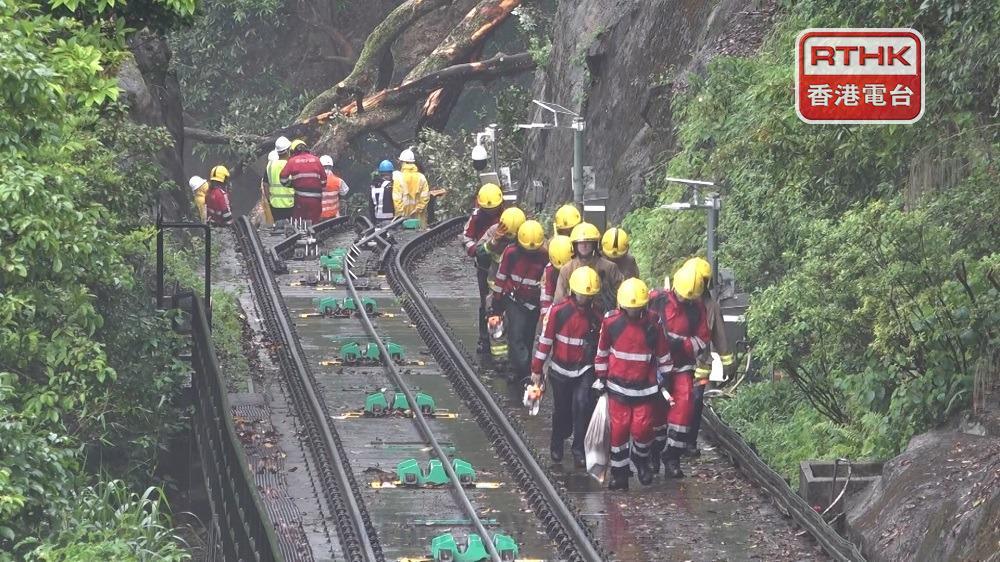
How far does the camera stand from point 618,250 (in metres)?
17.7

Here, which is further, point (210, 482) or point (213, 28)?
point (213, 28)

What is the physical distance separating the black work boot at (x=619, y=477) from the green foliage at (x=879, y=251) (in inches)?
82.5

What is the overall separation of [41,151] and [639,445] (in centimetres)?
574

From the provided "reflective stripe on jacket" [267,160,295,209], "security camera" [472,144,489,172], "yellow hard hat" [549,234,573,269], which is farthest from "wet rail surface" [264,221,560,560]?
"security camera" [472,144,489,172]

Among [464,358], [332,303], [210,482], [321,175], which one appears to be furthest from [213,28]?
[210,482]

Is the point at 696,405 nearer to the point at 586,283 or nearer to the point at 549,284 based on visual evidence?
the point at 586,283

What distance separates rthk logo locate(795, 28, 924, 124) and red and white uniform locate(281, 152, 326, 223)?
1549cm

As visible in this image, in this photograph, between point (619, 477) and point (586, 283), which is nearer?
point (619, 477)

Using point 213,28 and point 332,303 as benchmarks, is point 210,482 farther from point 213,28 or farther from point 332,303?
point 213,28

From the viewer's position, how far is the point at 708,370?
52.6ft

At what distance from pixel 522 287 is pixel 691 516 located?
4582 mm

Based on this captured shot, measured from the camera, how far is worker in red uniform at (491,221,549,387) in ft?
63.5

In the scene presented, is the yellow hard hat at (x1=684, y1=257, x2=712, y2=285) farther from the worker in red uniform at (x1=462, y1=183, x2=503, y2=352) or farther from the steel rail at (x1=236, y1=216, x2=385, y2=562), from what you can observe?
A: the worker in red uniform at (x1=462, y1=183, x2=503, y2=352)

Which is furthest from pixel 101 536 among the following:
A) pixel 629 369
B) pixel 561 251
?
pixel 561 251
